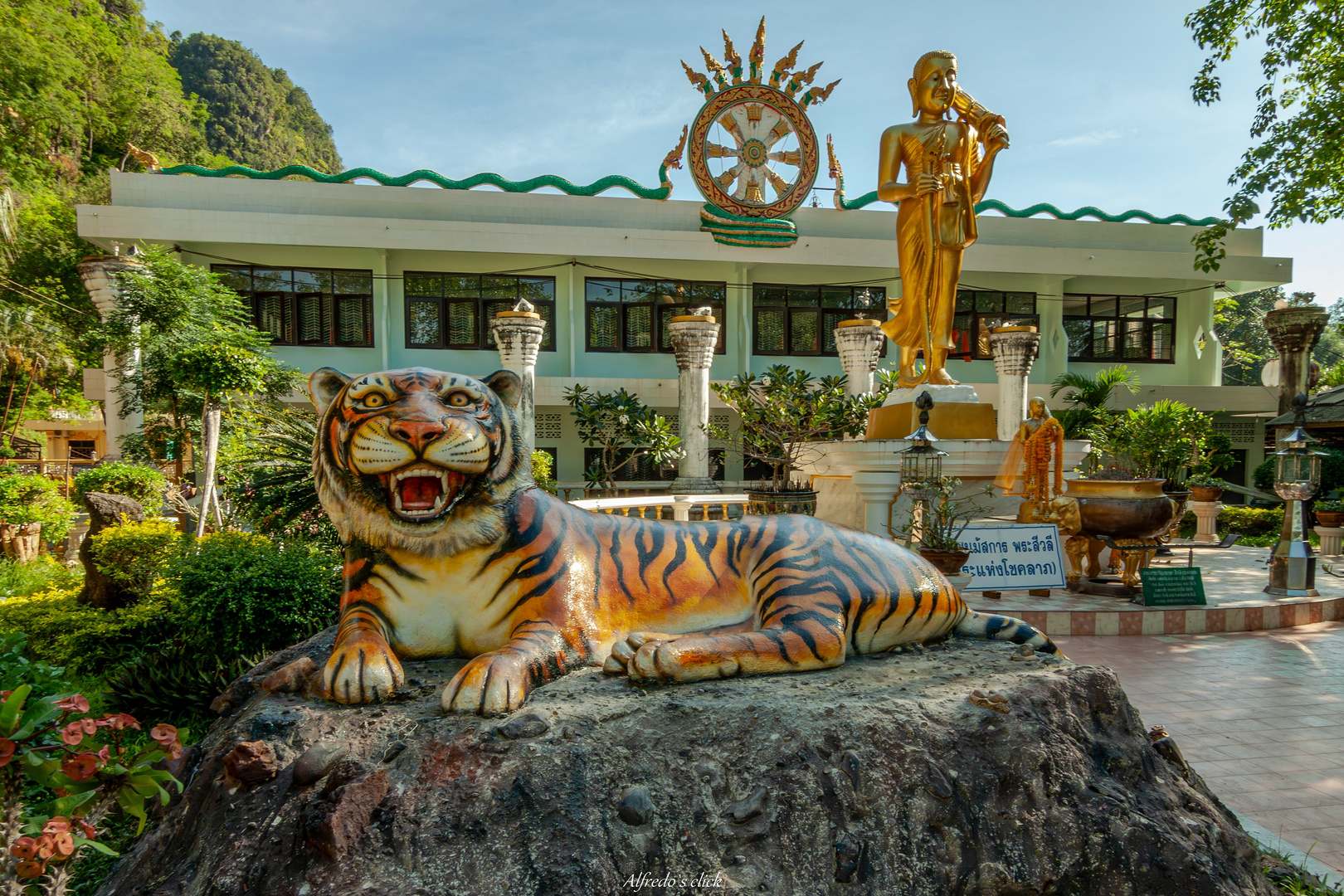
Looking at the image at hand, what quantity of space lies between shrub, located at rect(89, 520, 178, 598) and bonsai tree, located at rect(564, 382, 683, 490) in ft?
26.9

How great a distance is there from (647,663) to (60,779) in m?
1.57

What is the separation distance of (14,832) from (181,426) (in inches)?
331

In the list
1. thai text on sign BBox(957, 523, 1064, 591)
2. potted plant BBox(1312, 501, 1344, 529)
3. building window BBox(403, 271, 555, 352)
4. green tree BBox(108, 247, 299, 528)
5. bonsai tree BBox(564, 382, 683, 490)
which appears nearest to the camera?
thai text on sign BBox(957, 523, 1064, 591)

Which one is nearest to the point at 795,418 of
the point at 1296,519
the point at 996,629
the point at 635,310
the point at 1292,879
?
the point at 1296,519

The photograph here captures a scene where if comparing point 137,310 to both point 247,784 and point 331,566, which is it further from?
point 247,784

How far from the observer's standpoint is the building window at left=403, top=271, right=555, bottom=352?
16.6 meters

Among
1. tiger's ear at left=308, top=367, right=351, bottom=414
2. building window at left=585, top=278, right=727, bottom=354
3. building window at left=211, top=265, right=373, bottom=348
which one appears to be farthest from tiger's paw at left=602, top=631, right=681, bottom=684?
building window at left=211, top=265, right=373, bottom=348

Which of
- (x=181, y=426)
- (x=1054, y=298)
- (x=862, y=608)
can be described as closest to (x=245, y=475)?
(x=181, y=426)

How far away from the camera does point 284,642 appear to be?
184 inches

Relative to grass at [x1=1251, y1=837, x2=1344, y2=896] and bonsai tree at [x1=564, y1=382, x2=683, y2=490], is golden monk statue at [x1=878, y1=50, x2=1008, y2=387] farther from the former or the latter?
grass at [x1=1251, y1=837, x2=1344, y2=896]

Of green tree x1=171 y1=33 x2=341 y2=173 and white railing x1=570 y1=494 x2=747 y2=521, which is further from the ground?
green tree x1=171 y1=33 x2=341 y2=173

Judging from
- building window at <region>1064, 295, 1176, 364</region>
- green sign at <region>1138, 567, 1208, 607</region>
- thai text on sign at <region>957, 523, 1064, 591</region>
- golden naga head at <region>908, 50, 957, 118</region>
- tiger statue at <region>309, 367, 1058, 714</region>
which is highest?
golden naga head at <region>908, 50, 957, 118</region>

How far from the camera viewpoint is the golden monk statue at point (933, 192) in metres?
8.27

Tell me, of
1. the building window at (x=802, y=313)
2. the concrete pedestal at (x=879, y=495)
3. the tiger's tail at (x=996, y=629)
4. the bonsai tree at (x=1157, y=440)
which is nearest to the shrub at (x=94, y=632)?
the tiger's tail at (x=996, y=629)
